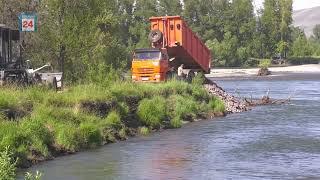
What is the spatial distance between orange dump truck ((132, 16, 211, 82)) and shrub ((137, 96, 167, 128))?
693 cm

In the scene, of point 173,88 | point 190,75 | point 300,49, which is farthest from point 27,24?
point 300,49

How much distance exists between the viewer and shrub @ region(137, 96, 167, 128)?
24672 mm

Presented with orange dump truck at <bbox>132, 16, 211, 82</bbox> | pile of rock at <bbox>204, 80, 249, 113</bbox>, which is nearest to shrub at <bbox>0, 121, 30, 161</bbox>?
orange dump truck at <bbox>132, 16, 211, 82</bbox>

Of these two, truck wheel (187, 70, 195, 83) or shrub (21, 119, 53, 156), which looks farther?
truck wheel (187, 70, 195, 83)

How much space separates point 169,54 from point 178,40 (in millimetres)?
1401

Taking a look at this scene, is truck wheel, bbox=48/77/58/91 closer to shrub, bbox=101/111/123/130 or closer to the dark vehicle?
the dark vehicle

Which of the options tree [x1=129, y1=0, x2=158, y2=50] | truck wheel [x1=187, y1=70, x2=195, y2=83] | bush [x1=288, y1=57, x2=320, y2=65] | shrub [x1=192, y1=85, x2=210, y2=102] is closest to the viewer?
shrub [x1=192, y1=85, x2=210, y2=102]

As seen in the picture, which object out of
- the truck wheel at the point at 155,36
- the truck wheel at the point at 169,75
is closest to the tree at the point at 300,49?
the truck wheel at the point at 155,36

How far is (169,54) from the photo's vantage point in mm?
36219

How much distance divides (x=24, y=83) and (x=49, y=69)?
43.2 ft

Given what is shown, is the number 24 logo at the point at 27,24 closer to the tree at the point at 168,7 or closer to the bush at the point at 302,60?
the tree at the point at 168,7

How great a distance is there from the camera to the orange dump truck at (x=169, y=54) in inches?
1305

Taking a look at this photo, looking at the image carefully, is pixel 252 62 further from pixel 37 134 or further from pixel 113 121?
pixel 37 134

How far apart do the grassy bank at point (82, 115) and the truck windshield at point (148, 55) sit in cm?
370
